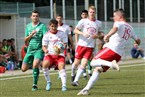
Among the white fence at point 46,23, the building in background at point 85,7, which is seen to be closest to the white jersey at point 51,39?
the white fence at point 46,23

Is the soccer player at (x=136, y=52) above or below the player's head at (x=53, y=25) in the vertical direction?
below

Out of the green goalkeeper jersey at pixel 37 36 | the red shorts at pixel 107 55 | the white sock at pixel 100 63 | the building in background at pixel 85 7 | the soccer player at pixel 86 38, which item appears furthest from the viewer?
the building in background at pixel 85 7

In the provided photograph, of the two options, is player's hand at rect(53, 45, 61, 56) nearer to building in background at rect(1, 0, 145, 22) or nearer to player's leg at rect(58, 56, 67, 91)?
player's leg at rect(58, 56, 67, 91)

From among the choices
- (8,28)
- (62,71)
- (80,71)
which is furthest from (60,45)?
(8,28)

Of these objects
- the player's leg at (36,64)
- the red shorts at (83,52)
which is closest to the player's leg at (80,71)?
the red shorts at (83,52)

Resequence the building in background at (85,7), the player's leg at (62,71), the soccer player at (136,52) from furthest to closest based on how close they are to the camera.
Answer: the soccer player at (136,52) < the building in background at (85,7) < the player's leg at (62,71)

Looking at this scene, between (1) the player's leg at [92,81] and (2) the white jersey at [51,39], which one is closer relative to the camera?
(1) the player's leg at [92,81]

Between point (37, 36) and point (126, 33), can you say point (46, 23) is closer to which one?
point (37, 36)

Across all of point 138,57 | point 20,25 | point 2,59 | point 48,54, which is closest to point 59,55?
point 48,54

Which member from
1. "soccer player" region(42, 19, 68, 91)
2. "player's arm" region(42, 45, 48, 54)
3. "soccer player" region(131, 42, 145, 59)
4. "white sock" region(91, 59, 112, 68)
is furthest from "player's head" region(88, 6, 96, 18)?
"soccer player" region(131, 42, 145, 59)

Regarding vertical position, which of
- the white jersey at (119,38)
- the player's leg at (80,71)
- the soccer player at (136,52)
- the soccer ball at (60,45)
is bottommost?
the soccer player at (136,52)

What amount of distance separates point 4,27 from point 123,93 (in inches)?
742

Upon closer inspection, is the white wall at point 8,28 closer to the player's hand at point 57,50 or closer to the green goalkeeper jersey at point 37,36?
the green goalkeeper jersey at point 37,36

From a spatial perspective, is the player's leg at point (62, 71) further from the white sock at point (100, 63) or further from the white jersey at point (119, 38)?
the white jersey at point (119, 38)
